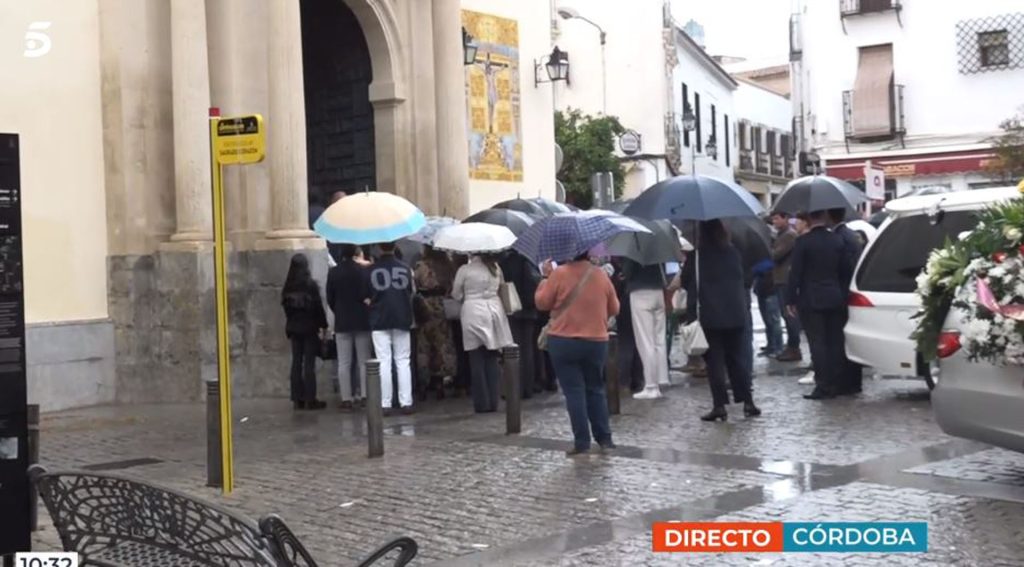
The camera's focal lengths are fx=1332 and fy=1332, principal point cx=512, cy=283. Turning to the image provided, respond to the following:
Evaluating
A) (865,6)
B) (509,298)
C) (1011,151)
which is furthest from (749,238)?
(865,6)

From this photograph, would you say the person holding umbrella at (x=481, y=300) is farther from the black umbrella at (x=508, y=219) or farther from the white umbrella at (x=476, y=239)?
the black umbrella at (x=508, y=219)

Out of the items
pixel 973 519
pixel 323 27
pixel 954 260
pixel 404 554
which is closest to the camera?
pixel 404 554

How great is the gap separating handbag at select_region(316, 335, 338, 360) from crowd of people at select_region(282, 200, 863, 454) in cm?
2

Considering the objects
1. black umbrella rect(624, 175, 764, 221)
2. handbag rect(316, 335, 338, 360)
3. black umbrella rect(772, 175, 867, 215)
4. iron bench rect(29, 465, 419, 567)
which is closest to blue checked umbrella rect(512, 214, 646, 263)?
black umbrella rect(624, 175, 764, 221)

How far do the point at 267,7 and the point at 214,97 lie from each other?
122cm

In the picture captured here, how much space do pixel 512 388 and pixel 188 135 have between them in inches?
219

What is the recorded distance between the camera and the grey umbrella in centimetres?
1326

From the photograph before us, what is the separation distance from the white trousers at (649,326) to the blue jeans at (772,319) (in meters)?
4.02

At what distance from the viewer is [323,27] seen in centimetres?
1883

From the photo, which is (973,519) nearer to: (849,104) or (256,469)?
(256,469)

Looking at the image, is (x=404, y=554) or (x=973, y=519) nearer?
(x=404, y=554)

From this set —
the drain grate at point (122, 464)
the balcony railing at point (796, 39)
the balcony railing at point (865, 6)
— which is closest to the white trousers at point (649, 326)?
the drain grate at point (122, 464)

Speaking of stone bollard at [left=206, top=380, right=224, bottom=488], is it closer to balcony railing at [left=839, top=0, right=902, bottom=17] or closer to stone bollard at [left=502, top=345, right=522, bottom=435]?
stone bollard at [left=502, top=345, right=522, bottom=435]

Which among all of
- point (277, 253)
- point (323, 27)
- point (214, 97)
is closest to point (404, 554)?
point (277, 253)
